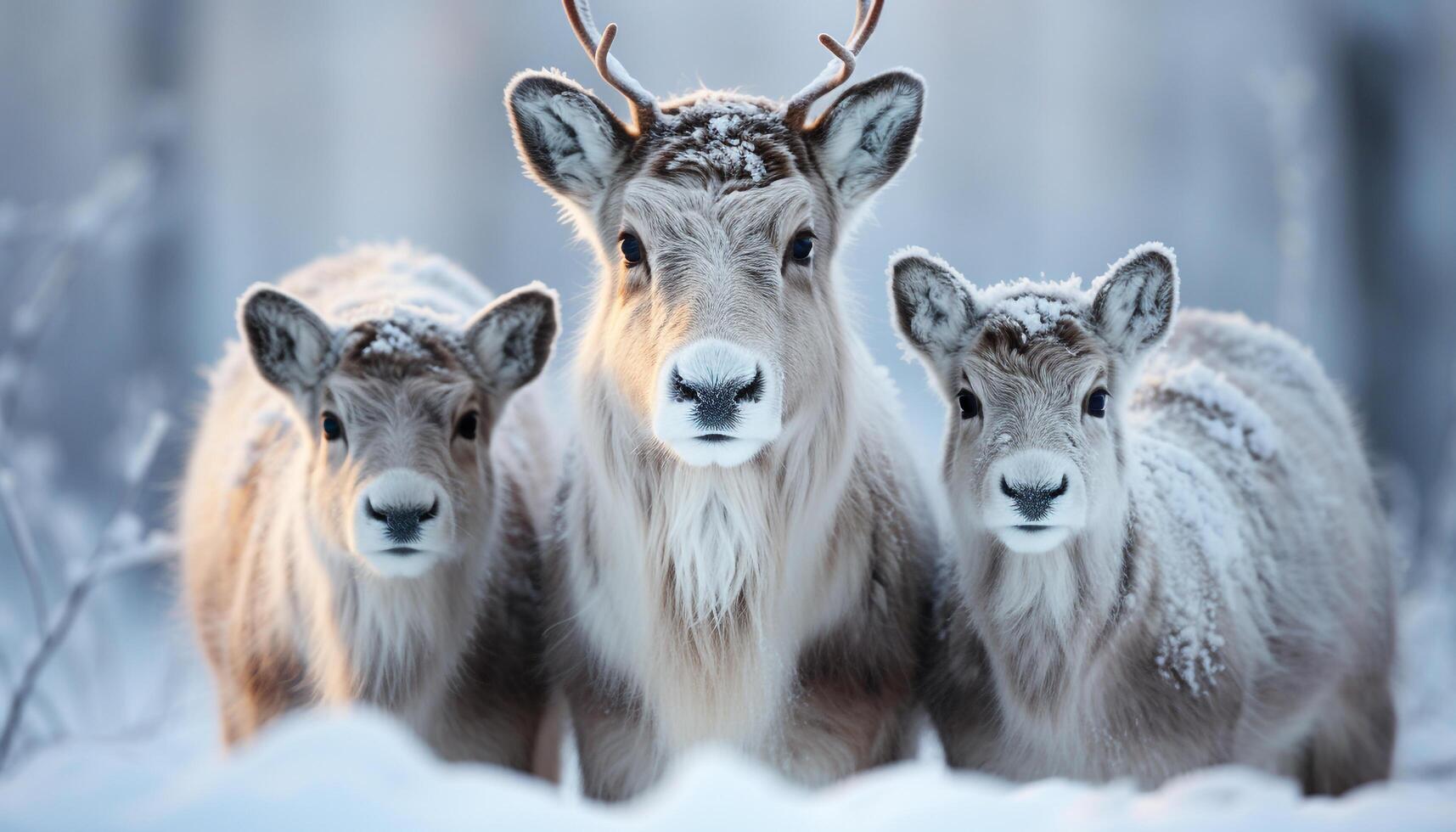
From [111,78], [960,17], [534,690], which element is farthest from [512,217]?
[534,690]

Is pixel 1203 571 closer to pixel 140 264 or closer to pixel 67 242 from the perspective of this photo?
pixel 67 242

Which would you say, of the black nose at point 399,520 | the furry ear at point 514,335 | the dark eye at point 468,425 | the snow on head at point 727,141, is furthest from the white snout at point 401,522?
the snow on head at point 727,141

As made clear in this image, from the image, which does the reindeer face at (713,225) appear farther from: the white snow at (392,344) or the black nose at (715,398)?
the white snow at (392,344)

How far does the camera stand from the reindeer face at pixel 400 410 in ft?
12.5

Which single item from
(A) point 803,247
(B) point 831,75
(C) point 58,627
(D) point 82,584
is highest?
(B) point 831,75

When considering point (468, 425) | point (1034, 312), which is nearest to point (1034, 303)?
→ point (1034, 312)

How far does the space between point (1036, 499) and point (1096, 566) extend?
451 millimetres

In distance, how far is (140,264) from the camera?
14109 mm

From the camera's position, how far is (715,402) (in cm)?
320

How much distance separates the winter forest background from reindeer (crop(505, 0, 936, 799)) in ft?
10.4

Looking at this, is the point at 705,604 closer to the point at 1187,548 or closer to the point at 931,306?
the point at 931,306

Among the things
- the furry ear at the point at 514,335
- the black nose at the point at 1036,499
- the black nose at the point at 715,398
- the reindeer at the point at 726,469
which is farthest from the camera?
the furry ear at the point at 514,335

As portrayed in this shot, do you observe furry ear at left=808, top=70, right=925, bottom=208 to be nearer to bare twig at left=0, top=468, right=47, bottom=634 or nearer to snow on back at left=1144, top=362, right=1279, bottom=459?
snow on back at left=1144, top=362, right=1279, bottom=459

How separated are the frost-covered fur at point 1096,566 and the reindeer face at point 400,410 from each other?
1.42m
